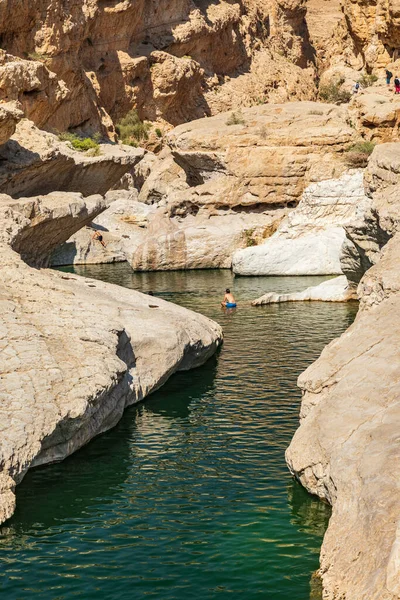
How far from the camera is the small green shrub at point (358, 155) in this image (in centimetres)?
5288

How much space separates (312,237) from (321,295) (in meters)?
10.5

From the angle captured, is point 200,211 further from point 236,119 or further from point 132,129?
point 132,129

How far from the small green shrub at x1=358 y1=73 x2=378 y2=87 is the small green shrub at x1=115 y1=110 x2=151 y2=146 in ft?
79.3

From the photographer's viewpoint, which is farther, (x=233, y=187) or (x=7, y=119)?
(x=233, y=187)

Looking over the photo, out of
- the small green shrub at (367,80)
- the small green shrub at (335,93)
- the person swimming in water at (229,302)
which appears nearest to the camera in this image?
the person swimming in water at (229,302)

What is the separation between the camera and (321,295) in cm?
3888

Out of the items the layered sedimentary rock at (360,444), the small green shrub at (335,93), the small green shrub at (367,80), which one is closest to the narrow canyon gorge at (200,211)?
the layered sedimentary rock at (360,444)

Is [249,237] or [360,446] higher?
[249,237]

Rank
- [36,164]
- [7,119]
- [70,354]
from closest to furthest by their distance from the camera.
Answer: [70,354] → [7,119] → [36,164]

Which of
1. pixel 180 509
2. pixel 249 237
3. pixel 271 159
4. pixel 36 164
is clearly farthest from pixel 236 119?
pixel 180 509

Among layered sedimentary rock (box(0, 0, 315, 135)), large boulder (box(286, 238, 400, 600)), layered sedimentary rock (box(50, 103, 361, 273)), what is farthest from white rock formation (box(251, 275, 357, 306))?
layered sedimentary rock (box(0, 0, 315, 135))

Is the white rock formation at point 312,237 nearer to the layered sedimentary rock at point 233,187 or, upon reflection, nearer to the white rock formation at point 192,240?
the layered sedimentary rock at point 233,187

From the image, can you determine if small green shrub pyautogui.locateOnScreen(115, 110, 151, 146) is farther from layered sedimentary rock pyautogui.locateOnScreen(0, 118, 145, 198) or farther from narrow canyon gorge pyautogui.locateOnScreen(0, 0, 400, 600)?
layered sedimentary rock pyautogui.locateOnScreen(0, 118, 145, 198)

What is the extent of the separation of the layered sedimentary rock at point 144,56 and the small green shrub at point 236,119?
13.8 m
